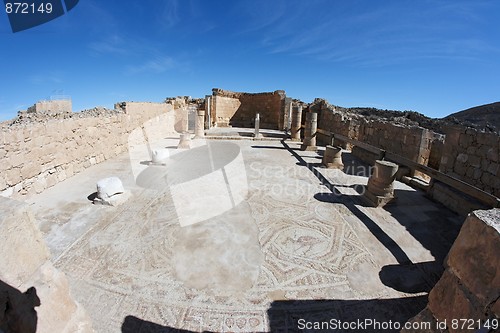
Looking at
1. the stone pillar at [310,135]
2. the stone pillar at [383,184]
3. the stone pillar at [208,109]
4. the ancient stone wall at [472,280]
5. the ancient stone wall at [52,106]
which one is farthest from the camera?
the stone pillar at [208,109]

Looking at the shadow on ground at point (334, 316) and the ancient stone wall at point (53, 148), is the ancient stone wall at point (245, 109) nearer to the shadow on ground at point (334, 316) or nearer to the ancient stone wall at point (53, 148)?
the ancient stone wall at point (53, 148)

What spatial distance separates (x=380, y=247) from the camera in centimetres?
402

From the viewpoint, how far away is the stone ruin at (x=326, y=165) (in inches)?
62.2

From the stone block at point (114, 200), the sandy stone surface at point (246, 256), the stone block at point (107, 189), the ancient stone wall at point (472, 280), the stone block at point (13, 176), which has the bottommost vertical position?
the sandy stone surface at point (246, 256)

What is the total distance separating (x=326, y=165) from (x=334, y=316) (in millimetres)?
6253

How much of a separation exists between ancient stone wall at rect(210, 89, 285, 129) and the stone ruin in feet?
14.9

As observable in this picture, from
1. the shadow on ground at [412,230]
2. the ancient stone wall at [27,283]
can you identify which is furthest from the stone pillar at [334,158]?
the ancient stone wall at [27,283]

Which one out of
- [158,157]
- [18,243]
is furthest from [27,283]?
[158,157]

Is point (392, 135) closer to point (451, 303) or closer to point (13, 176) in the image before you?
point (451, 303)

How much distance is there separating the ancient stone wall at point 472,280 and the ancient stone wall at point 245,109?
18.1 m

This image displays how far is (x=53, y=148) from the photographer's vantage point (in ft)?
21.0

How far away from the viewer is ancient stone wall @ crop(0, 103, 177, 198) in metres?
5.22

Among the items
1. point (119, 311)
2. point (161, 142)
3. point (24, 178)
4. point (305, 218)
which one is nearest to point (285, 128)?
point (161, 142)

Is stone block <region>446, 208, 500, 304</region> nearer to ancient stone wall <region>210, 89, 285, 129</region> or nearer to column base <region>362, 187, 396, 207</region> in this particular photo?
column base <region>362, 187, 396, 207</region>
